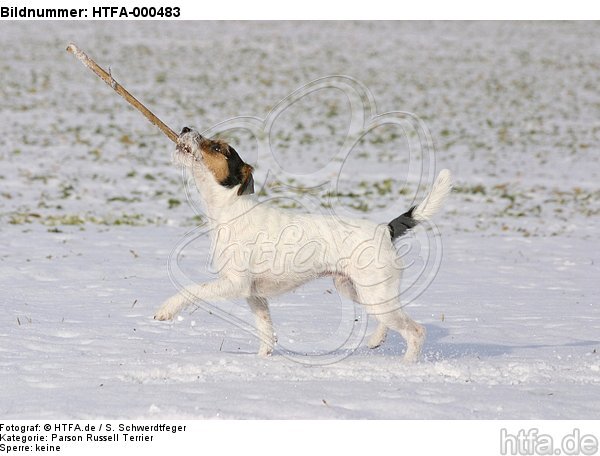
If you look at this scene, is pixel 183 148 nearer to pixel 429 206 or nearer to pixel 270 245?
pixel 270 245

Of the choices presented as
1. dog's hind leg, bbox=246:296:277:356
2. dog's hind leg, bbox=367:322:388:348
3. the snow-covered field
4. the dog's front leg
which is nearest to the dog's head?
the dog's front leg

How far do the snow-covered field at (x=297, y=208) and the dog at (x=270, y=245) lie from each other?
45 centimetres

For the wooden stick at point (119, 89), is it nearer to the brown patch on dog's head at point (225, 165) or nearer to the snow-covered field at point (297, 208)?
the brown patch on dog's head at point (225, 165)

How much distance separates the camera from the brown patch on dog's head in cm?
576

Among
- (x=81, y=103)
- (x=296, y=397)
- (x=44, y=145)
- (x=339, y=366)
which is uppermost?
(x=81, y=103)

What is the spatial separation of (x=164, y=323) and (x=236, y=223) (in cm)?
162

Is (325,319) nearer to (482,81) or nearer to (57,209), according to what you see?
(57,209)

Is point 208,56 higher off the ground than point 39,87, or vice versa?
point 208,56

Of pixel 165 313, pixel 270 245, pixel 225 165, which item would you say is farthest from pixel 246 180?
pixel 165 313

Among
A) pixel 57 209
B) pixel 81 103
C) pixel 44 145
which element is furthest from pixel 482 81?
pixel 57 209

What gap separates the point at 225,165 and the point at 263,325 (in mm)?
1236

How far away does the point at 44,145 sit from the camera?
19.0 metres

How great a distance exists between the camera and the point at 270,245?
589cm

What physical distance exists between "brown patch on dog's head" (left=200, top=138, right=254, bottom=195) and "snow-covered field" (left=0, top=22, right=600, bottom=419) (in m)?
1.21
